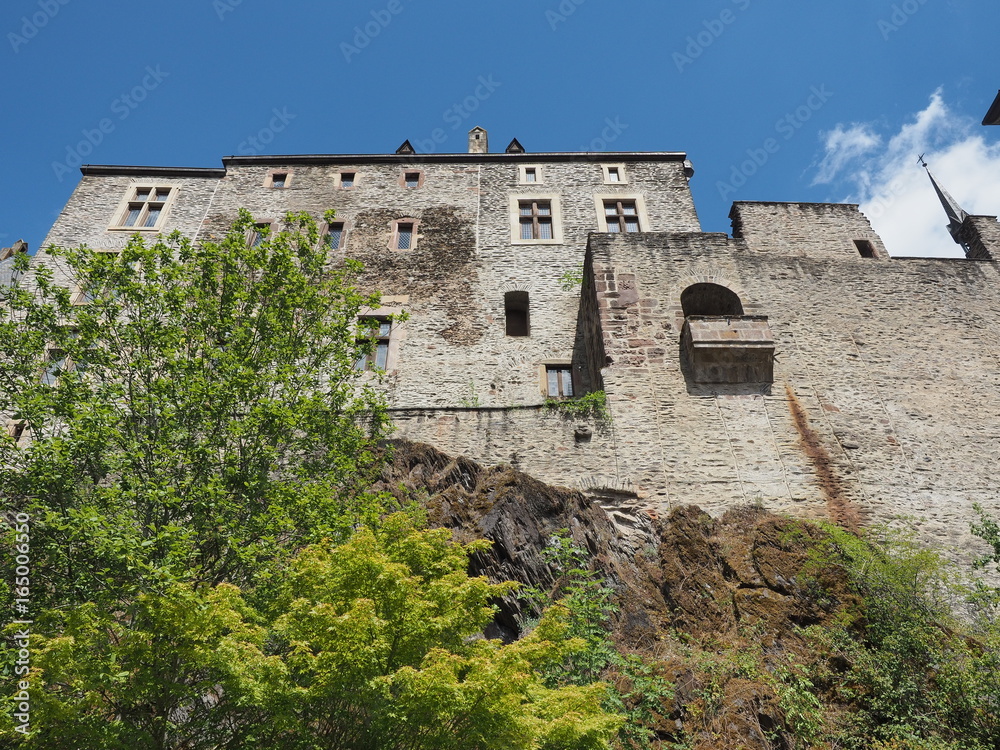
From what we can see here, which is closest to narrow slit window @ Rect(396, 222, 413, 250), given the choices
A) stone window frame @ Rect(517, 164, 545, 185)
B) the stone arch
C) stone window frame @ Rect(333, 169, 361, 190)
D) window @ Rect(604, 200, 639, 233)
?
stone window frame @ Rect(333, 169, 361, 190)

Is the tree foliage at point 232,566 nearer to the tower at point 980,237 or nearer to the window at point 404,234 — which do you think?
the window at point 404,234

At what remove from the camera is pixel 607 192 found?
2298cm

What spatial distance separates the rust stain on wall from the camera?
12617 millimetres

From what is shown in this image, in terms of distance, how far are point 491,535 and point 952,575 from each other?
8331 millimetres

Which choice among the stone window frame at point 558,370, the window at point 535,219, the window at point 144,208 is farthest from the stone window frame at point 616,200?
the window at point 144,208

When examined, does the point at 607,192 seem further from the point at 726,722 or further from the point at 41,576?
A: the point at 41,576

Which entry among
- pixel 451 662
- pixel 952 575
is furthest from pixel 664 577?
pixel 451 662

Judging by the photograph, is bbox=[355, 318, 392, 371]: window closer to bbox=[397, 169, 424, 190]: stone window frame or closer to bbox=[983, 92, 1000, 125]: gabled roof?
bbox=[397, 169, 424, 190]: stone window frame

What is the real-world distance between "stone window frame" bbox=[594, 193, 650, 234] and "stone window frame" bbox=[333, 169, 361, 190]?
8612 millimetres

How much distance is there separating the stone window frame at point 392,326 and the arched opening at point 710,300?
7.65m

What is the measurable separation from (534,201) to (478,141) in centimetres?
569

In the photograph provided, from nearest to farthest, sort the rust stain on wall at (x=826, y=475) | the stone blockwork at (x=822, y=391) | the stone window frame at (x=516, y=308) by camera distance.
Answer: the rust stain on wall at (x=826, y=475), the stone blockwork at (x=822, y=391), the stone window frame at (x=516, y=308)

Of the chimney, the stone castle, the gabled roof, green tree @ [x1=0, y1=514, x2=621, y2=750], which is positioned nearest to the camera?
green tree @ [x1=0, y1=514, x2=621, y2=750]

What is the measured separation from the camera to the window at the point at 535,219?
71.2ft
